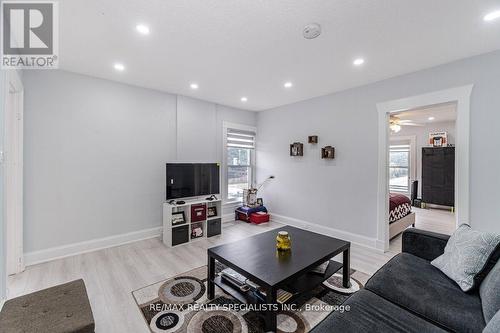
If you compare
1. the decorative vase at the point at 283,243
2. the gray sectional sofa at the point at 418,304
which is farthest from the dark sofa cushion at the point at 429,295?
the decorative vase at the point at 283,243

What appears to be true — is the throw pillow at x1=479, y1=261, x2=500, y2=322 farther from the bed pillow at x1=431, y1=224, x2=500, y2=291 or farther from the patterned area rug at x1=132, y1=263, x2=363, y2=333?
the patterned area rug at x1=132, y1=263, x2=363, y2=333

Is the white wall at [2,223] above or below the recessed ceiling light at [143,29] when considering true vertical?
below

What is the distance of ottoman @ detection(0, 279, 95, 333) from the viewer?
123cm

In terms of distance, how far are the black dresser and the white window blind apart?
16.5ft

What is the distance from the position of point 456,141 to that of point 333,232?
2.21 metres

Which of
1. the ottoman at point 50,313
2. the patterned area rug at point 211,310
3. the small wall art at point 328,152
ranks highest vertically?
the small wall art at point 328,152

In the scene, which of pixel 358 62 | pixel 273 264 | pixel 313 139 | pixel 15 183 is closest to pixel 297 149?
pixel 313 139

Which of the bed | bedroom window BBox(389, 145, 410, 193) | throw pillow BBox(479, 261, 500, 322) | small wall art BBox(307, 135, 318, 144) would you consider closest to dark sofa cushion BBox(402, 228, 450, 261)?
throw pillow BBox(479, 261, 500, 322)

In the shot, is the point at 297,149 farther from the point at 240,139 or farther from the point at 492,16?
the point at 492,16

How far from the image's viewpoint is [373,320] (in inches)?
49.6

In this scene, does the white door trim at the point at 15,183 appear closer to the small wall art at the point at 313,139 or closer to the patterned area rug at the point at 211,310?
the patterned area rug at the point at 211,310

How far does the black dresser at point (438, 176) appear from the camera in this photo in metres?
5.83

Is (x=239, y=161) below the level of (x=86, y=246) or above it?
above

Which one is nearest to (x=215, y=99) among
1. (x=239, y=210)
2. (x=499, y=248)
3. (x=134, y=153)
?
(x=134, y=153)
